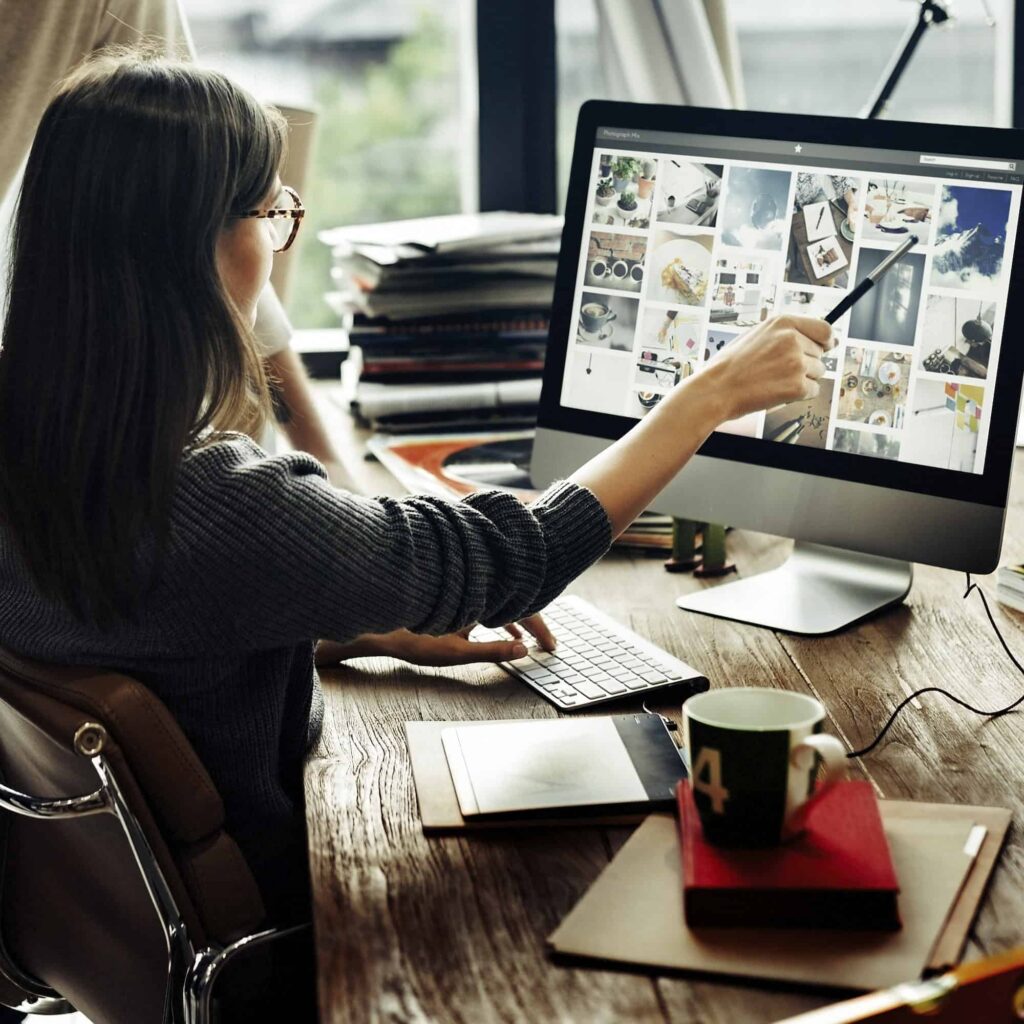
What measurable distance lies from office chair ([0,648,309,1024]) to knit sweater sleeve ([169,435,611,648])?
10 cm

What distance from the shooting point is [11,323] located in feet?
3.17

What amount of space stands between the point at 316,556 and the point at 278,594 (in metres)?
0.04

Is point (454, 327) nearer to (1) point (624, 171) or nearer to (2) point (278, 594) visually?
(1) point (624, 171)

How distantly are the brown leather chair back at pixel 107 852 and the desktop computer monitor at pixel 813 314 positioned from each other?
595mm

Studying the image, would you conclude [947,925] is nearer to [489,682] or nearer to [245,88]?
[489,682]

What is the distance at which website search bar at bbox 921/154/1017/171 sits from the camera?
1170mm

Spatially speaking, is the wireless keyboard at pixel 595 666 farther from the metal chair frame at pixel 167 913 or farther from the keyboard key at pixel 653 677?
the metal chair frame at pixel 167 913

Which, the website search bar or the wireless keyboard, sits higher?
the website search bar

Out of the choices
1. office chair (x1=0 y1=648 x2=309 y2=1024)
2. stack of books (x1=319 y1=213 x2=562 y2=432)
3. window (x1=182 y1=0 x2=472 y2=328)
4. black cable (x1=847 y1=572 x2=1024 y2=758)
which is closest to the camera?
office chair (x1=0 y1=648 x2=309 y2=1024)

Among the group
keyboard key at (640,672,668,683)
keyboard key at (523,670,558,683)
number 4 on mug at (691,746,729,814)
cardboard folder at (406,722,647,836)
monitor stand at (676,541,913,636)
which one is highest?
number 4 on mug at (691,746,729,814)

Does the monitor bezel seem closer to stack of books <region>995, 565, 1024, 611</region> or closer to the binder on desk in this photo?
stack of books <region>995, 565, 1024, 611</region>

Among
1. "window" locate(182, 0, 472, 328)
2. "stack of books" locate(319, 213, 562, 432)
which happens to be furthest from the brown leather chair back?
"window" locate(182, 0, 472, 328)

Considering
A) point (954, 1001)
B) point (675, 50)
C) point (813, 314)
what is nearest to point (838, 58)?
point (675, 50)

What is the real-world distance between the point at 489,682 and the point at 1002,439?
1.68ft
